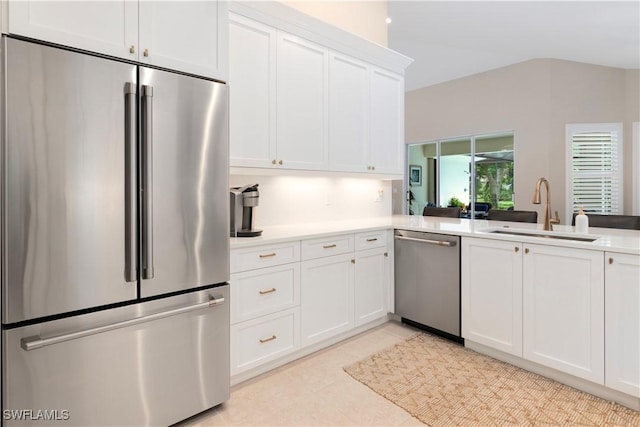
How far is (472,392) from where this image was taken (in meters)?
2.20

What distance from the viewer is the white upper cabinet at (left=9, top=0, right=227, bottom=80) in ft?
4.79

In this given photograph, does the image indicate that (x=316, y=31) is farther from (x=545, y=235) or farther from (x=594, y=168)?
(x=594, y=168)

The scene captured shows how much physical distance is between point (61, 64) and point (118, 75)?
20 centimetres

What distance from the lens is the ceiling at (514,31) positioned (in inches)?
151

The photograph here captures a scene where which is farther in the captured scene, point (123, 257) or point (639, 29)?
point (639, 29)

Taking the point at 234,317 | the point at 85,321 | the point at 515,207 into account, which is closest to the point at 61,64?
the point at 85,321

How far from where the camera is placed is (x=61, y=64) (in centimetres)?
148

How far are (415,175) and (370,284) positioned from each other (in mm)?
5503

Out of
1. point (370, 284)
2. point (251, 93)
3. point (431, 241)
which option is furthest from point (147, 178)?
point (431, 241)

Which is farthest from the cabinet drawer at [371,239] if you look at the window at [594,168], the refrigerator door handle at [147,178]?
the window at [594,168]

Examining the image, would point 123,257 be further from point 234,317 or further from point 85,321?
point 234,317

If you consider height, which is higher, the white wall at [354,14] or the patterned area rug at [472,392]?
the white wall at [354,14]

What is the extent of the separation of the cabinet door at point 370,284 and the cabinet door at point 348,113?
770 millimetres

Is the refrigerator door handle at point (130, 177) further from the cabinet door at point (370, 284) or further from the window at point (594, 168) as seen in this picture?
the window at point (594, 168)
